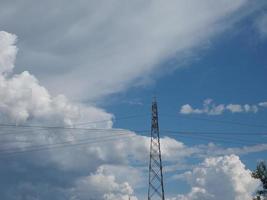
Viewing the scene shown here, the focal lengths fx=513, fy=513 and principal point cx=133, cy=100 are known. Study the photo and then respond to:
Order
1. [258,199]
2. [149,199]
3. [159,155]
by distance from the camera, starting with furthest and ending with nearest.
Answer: [258,199] → [159,155] → [149,199]

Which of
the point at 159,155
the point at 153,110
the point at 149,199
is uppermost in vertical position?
the point at 153,110

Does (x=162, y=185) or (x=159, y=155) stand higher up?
(x=159, y=155)

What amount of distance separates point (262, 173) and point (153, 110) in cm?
3807

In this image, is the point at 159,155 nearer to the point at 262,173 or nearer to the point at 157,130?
the point at 157,130

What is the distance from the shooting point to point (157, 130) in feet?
355

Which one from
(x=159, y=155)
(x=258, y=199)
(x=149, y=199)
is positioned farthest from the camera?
(x=258, y=199)

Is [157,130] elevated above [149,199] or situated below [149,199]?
above

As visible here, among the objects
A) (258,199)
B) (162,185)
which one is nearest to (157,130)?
(162,185)

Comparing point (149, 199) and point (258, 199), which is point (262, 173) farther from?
point (149, 199)

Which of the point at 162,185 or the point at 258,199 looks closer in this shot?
the point at 162,185

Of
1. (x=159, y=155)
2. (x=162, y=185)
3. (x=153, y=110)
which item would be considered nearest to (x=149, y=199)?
(x=162, y=185)

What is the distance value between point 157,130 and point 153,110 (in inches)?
204

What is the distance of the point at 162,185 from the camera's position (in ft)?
330

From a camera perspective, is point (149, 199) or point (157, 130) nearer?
point (149, 199)
